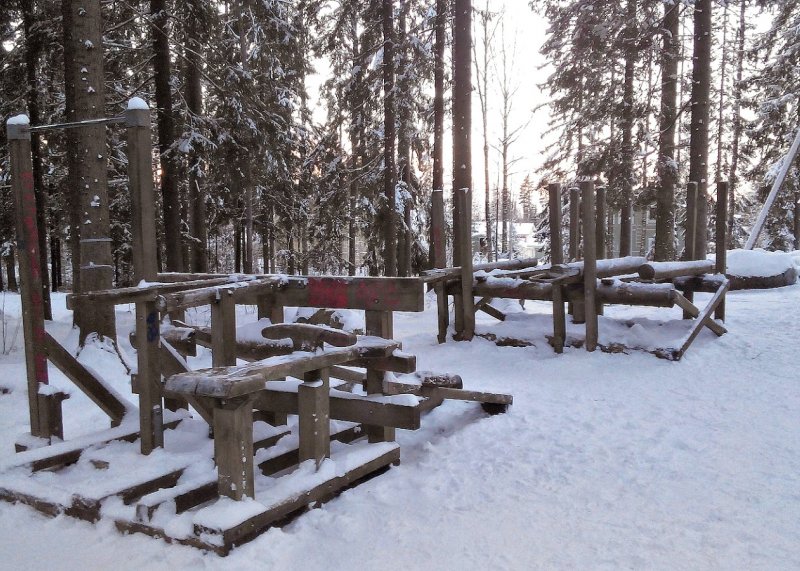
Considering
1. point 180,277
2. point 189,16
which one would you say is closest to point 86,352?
point 180,277

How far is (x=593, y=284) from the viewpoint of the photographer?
822 cm

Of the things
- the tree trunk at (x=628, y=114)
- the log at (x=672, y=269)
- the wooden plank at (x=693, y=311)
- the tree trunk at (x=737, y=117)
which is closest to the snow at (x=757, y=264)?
the tree trunk at (x=628, y=114)

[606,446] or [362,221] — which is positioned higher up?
[362,221]

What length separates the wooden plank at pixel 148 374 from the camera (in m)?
4.23

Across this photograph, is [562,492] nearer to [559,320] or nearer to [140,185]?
[140,185]

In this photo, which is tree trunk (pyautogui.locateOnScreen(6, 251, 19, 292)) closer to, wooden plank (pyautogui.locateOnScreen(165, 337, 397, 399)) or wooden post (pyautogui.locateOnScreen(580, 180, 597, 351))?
wooden post (pyautogui.locateOnScreen(580, 180, 597, 351))

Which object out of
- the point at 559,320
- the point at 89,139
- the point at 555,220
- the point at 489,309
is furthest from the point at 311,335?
the point at 489,309

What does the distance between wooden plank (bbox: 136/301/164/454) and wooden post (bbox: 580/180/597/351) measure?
5.79m

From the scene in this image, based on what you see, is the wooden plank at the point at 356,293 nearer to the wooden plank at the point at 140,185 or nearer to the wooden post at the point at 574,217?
the wooden plank at the point at 140,185

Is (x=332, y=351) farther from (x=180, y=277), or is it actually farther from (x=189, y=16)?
(x=189, y=16)

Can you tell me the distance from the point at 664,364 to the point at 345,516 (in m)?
5.37

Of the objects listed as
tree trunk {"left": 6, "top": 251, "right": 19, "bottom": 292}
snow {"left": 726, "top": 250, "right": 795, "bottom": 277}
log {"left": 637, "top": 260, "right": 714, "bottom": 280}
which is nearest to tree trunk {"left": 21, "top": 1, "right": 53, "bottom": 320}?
log {"left": 637, "top": 260, "right": 714, "bottom": 280}

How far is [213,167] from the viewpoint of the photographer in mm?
12867

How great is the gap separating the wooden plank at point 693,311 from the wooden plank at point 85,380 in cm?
675
